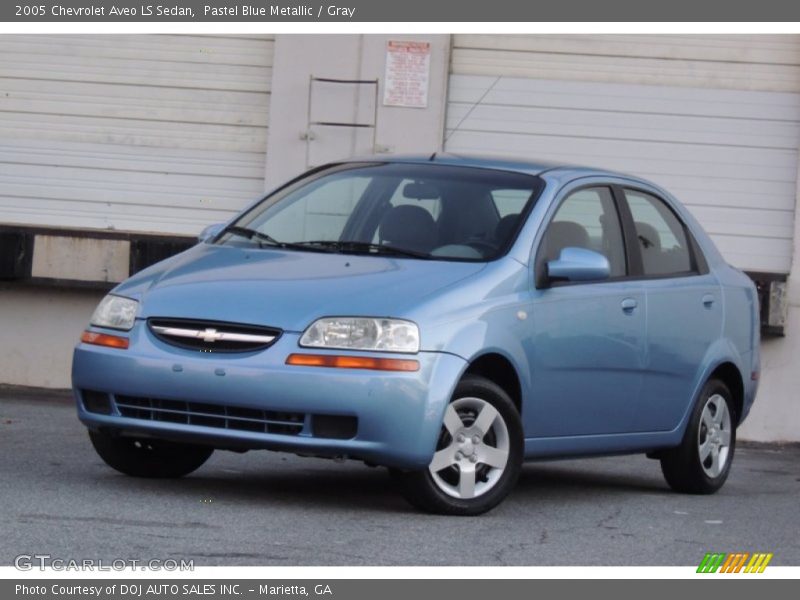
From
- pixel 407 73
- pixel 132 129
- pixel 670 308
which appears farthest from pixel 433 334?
pixel 132 129

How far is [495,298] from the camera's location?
299 inches

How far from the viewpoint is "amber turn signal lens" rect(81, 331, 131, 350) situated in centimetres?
745

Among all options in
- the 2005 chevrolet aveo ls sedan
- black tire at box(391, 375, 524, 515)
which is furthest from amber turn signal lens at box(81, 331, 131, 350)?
black tire at box(391, 375, 524, 515)

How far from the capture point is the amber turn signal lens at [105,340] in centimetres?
745

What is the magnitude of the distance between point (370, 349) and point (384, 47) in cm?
793

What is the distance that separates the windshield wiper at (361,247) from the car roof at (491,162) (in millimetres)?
802

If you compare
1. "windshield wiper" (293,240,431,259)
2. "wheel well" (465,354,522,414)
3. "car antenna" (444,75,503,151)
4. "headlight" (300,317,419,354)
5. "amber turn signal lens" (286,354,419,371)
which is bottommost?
"wheel well" (465,354,522,414)

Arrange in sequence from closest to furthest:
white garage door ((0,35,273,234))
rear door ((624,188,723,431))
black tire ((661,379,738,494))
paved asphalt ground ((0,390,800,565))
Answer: paved asphalt ground ((0,390,800,565)) → rear door ((624,188,723,431)) → black tire ((661,379,738,494)) → white garage door ((0,35,273,234))

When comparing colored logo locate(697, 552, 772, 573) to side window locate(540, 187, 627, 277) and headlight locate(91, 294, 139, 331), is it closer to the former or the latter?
side window locate(540, 187, 627, 277)

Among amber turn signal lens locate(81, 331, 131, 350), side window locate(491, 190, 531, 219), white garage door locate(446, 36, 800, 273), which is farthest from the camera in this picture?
white garage door locate(446, 36, 800, 273)

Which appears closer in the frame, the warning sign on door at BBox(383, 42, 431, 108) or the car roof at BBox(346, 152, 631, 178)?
the car roof at BBox(346, 152, 631, 178)

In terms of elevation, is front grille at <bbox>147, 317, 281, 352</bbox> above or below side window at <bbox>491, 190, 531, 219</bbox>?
below

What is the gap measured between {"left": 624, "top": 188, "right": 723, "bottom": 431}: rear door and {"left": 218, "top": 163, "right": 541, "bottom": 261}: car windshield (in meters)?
0.95

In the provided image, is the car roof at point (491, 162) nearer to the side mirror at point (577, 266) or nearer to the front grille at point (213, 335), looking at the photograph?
the side mirror at point (577, 266)
